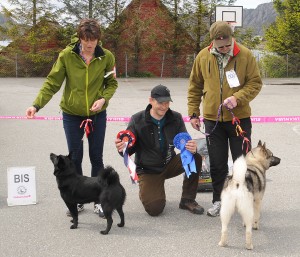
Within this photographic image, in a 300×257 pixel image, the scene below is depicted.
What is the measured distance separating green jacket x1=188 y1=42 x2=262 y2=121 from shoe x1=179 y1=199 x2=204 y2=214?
954 mm

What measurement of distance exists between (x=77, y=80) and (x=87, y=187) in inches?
40.8

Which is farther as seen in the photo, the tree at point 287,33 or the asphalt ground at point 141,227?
the tree at point 287,33

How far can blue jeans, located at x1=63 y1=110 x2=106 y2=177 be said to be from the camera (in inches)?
161

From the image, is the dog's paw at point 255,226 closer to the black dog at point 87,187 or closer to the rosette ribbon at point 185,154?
the rosette ribbon at point 185,154

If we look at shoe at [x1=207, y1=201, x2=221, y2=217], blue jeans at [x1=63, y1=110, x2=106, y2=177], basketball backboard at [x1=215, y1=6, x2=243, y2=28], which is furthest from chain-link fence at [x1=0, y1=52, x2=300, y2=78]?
shoe at [x1=207, y1=201, x2=221, y2=217]

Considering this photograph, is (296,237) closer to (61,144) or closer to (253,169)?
(253,169)

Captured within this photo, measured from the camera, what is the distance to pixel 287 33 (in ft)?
88.1

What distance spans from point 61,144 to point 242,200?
4661 mm

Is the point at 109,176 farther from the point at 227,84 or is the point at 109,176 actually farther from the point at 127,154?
the point at 227,84

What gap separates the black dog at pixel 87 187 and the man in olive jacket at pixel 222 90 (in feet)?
3.44

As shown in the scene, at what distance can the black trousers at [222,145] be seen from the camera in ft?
13.3

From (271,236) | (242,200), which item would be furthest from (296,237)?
(242,200)

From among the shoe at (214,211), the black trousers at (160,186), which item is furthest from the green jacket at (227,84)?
the shoe at (214,211)

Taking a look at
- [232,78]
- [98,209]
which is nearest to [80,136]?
[98,209]
